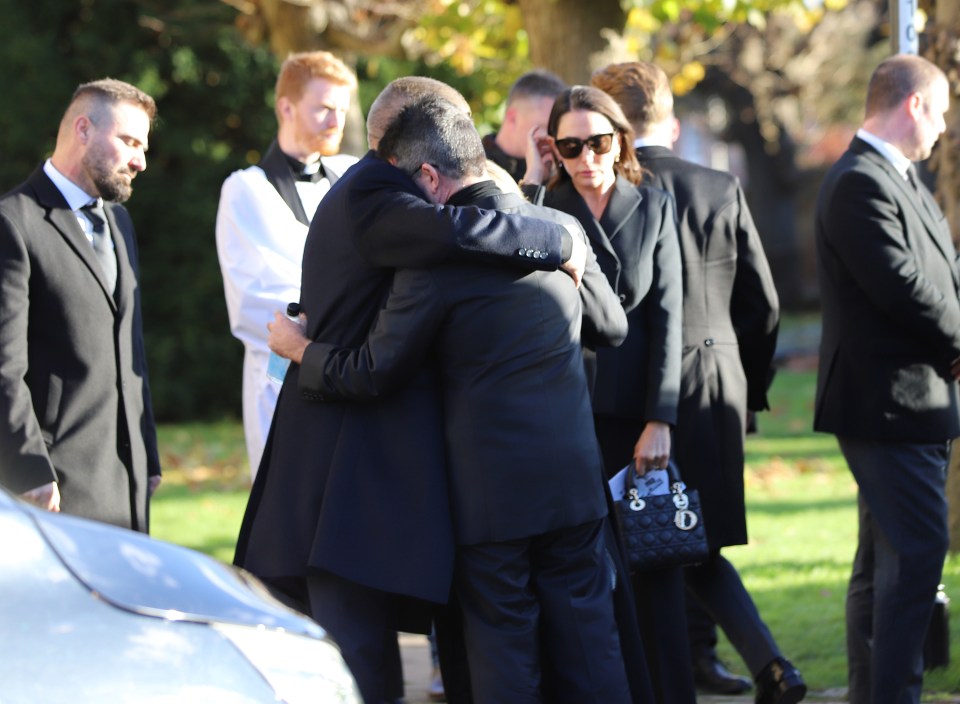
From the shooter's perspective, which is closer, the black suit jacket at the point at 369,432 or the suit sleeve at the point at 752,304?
the black suit jacket at the point at 369,432

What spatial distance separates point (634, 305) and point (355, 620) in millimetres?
1559

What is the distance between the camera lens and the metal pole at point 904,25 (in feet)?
20.4

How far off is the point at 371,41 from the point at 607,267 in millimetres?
10495

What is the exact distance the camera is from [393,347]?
3.90m

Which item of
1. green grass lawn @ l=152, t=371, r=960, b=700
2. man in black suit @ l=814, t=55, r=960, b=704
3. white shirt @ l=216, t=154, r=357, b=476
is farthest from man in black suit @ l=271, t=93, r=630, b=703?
green grass lawn @ l=152, t=371, r=960, b=700

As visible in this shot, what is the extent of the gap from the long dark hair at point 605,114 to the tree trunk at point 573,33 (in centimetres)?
539

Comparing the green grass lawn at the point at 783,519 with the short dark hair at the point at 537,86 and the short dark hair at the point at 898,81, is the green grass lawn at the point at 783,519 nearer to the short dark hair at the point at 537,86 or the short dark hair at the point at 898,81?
the short dark hair at the point at 898,81

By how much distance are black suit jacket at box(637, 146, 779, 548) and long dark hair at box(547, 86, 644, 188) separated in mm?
247

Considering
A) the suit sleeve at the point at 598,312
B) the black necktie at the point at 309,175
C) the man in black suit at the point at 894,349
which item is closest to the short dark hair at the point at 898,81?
the man in black suit at the point at 894,349

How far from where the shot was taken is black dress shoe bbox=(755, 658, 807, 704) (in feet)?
16.8

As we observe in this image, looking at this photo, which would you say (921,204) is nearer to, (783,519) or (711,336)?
(711,336)

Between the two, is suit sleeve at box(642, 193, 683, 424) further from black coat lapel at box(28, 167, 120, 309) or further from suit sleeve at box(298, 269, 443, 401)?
black coat lapel at box(28, 167, 120, 309)

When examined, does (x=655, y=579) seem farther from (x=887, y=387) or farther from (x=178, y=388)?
(x=178, y=388)

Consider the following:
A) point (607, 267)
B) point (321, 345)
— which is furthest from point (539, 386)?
point (607, 267)
